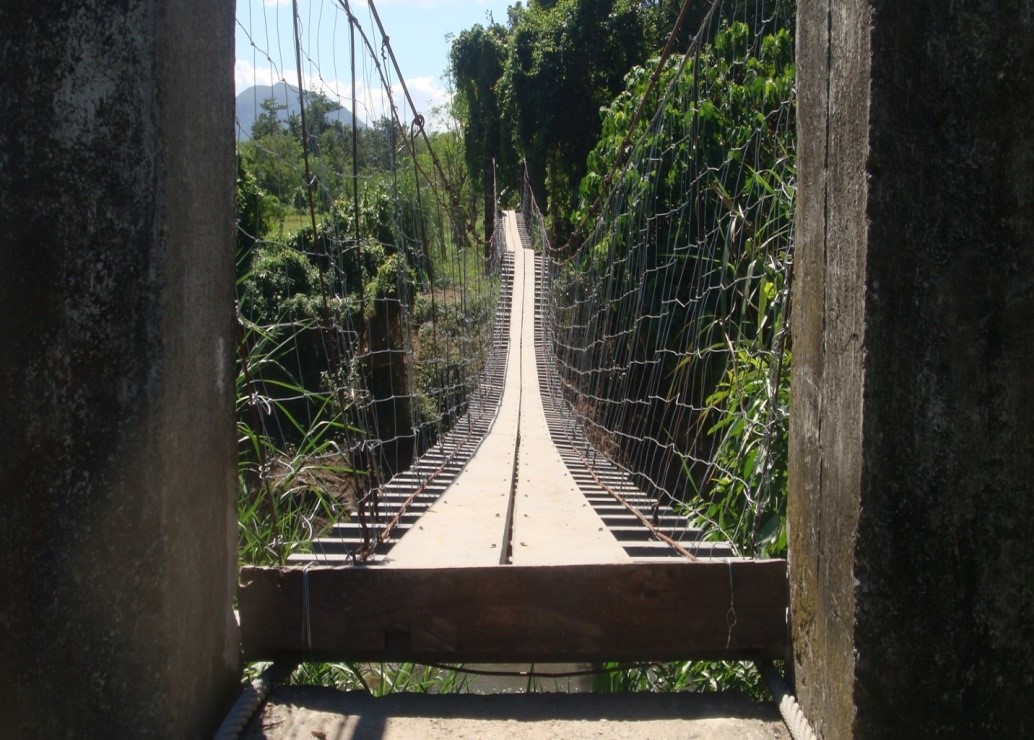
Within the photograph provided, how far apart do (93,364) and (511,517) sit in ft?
4.83

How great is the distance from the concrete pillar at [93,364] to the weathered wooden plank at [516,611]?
26cm

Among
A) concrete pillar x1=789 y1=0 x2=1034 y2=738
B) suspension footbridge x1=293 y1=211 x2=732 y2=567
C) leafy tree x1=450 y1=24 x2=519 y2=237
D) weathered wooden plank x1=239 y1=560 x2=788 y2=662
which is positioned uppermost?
leafy tree x1=450 y1=24 x2=519 y2=237

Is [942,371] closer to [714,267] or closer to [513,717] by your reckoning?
[513,717]

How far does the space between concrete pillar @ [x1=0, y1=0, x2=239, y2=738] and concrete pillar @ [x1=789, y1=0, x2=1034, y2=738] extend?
0.70 meters

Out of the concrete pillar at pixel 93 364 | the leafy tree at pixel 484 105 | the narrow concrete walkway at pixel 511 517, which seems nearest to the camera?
the concrete pillar at pixel 93 364

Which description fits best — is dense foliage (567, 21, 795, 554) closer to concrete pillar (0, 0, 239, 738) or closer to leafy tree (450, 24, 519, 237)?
concrete pillar (0, 0, 239, 738)

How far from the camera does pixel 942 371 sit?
1.00 m

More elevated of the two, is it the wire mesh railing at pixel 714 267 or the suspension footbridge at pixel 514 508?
the wire mesh railing at pixel 714 267

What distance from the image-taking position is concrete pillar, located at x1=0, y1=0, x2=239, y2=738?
0.95 m

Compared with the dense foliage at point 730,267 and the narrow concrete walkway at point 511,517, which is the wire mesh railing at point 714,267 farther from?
the narrow concrete walkway at point 511,517

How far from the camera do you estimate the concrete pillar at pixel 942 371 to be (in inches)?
39.2

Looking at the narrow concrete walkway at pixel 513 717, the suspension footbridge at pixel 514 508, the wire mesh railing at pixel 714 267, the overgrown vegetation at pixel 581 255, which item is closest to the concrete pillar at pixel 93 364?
the narrow concrete walkway at pixel 513 717

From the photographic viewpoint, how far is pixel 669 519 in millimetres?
2553

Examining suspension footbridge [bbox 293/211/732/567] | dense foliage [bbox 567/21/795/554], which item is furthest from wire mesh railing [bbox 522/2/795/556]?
suspension footbridge [bbox 293/211/732/567]
